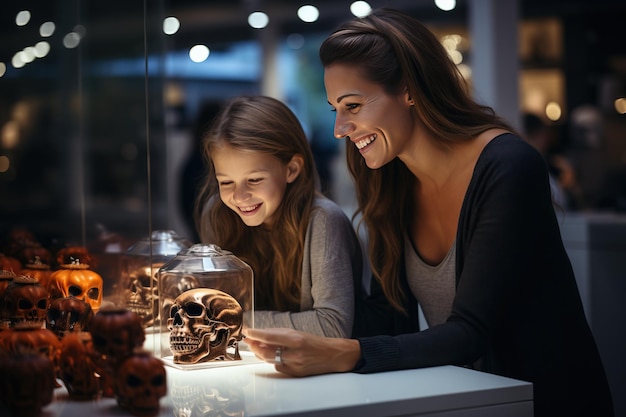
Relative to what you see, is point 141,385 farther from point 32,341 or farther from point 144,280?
point 144,280

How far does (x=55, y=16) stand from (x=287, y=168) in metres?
0.85

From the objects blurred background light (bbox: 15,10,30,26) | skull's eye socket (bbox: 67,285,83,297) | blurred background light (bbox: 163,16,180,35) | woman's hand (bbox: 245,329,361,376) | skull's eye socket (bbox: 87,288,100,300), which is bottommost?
woman's hand (bbox: 245,329,361,376)

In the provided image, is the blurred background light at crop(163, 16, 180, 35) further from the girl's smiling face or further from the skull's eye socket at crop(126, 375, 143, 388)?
the skull's eye socket at crop(126, 375, 143, 388)

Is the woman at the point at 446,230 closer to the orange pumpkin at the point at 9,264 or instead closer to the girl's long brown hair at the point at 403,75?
the girl's long brown hair at the point at 403,75

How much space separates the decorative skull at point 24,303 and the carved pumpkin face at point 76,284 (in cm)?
9

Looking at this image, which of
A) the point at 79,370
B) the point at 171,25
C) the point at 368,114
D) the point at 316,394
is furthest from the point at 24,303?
the point at 171,25

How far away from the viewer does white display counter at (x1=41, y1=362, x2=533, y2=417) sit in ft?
4.00

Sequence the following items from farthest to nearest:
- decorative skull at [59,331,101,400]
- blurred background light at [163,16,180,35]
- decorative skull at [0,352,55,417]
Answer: blurred background light at [163,16,180,35]
decorative skull at [59,331,101,400]
decorative skull at [0,352,55,417]

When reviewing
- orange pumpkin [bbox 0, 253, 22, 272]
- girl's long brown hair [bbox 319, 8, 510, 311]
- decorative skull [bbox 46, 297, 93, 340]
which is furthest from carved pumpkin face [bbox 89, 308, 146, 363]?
girl's long brown hair [bbox 319, 8, 510, 311]

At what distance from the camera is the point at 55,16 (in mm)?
2293

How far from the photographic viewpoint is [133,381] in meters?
1.18

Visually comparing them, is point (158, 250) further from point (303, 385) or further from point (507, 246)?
point (507, 246)

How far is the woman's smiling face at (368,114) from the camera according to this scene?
5.78ft

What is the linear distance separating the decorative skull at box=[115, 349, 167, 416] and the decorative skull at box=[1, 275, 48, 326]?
36 centimetres
